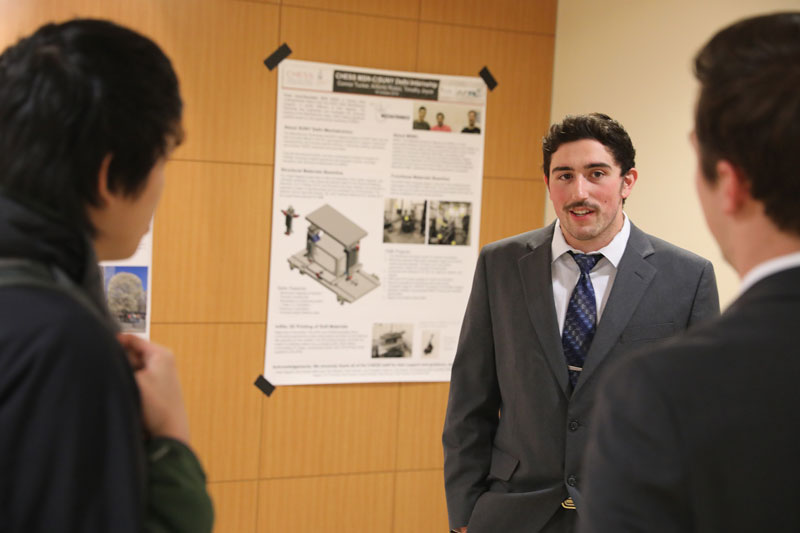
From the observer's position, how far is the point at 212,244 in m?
3.61

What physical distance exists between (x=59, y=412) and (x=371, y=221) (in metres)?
3.03

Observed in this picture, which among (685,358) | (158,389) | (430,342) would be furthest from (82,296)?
(430,342)

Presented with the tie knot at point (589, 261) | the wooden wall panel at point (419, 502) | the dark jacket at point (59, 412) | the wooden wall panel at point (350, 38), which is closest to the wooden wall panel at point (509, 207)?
the wooden wall panel at point (350, 38)

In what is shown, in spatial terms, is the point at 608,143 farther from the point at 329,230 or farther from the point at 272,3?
the point at 272,3

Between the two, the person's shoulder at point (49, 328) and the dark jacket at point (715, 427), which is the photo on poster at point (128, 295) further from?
the dark jacket at point (715, 427)

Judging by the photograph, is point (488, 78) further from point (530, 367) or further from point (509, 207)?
point (530, 367)

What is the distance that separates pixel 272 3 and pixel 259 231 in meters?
1.12

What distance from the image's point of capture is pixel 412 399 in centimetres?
395

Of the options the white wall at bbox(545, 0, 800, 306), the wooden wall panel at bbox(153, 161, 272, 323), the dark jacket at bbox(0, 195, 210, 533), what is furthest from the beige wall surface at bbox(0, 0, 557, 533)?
the dark jacket at bbox(0, 195, 210, 533)

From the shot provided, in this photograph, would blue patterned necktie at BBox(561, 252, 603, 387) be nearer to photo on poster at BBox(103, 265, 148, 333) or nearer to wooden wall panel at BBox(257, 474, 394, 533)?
wooden wall panel at BBox(257, 474, 394, 533)

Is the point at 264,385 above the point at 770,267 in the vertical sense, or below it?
below

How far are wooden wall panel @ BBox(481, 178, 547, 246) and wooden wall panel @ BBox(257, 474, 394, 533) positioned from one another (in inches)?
56.9

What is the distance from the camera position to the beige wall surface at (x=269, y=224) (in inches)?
140

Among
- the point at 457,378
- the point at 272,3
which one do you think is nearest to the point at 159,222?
the point at 272,3
